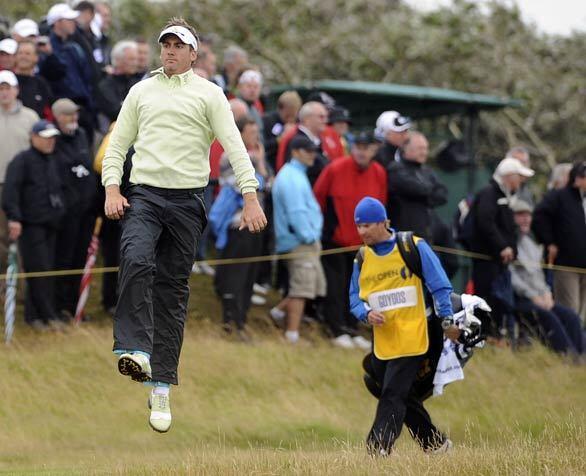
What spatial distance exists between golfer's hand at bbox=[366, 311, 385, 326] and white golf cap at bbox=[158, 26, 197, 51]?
9.53ft

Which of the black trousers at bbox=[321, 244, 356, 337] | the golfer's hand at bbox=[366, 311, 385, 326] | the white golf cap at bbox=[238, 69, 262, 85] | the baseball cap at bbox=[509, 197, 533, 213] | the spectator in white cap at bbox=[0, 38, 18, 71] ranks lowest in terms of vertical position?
the black trousers at bbox=[321, 244, 356, 337]

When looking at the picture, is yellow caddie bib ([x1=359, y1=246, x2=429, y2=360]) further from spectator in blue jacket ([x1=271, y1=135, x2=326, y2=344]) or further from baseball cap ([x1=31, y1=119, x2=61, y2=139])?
baseball cap ([x1=31, y1=119, x2=61, y2=139])

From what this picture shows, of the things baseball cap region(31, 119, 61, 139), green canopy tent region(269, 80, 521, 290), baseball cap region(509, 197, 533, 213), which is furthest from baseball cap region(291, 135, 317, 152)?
green canopy tent region(269, 80, 521, 290)

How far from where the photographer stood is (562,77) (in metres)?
28.7

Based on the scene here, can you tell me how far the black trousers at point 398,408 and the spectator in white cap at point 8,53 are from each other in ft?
21.6

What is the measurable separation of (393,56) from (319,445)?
52.8 ft

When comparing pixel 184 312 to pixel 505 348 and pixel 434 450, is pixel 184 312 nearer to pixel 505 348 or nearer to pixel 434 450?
pixel 434 450

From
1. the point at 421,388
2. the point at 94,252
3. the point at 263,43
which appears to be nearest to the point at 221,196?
the point at 94,252

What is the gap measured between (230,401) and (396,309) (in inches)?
149

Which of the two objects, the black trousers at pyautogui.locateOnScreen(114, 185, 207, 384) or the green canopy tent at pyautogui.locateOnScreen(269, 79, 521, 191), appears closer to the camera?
the black trousers at pyautogui.locateOnScreen(114, 185, 207, 384)

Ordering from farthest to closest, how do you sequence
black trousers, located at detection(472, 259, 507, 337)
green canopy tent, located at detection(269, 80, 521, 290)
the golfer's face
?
green canopy tent, located at detection(269, 80, 521, 290) → black trousers, located at detection(472, 259, 507, 337) → the golfer's face

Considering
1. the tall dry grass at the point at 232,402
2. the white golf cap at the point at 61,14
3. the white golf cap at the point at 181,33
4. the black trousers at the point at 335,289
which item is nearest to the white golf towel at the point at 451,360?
the tall dry grass at the point at 232,402

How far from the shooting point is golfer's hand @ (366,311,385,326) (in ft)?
38.1

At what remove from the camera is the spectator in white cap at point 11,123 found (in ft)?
51.0
